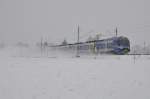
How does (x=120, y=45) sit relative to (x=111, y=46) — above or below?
above

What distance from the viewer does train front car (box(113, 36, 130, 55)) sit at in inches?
1196

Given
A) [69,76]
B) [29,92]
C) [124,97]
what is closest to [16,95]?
[29,92]

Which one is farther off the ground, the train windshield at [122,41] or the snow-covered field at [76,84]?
the train windshield at [122,41]

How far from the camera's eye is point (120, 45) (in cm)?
3091

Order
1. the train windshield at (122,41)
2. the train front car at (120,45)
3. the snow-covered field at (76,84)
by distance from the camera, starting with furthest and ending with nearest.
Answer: the train windshield at (122,41), the train front car at (120,45), the snow-covered field at (76,84)

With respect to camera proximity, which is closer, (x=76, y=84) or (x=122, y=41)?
(x=76, y=84)

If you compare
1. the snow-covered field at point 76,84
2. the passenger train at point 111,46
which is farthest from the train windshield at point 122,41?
the snow-covered field at point 76,84

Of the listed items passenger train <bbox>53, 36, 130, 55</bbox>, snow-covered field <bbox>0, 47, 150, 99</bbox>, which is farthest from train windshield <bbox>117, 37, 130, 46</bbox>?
snow-covered field <bbox>0, 47, 150, 99</bbox>

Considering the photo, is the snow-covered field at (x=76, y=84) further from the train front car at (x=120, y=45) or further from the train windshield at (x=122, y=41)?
the train windshield at (x=122, y=41)

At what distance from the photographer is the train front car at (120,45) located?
30.4 meters

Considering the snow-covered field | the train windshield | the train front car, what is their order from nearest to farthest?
the snow-covered field
the train front car
the train windshield

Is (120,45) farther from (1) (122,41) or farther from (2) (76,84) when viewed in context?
(2) (76,84)

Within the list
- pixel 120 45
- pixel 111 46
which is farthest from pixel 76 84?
pixel 120 45

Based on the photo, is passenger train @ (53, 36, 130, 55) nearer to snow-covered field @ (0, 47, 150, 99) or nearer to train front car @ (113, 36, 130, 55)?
train front car @ (113, 36, 130, 55)
